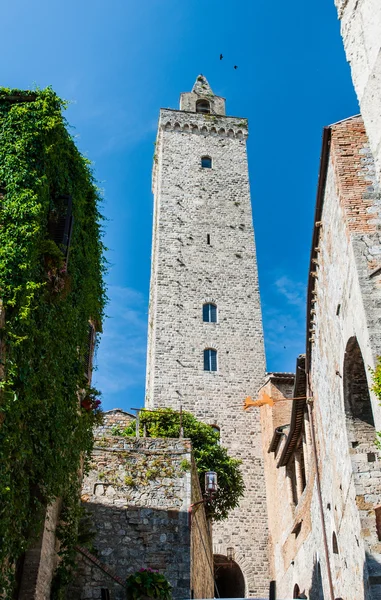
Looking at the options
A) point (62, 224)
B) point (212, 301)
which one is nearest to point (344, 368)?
point (62, 224)

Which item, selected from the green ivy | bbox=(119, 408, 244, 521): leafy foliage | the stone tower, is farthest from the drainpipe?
the stone tower

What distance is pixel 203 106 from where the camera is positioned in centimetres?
4006

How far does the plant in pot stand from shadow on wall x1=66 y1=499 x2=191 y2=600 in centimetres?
32

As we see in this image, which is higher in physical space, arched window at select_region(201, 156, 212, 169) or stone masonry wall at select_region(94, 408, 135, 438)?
arched window at select_region(201, 156, 212, 169)

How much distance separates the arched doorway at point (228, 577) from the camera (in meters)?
24.0

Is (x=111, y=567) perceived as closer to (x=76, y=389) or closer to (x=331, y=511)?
(x=76, y=389)

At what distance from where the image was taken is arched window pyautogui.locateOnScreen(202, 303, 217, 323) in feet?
97.7

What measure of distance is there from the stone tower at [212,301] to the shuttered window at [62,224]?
1735 cm

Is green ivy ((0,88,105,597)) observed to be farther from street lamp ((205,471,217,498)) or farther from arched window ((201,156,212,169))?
arched window ((201,156,212,169))

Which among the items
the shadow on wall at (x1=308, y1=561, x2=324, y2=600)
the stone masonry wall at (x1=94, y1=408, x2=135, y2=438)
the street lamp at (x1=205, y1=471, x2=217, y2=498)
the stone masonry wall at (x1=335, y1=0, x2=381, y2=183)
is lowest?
the shadow on wall at (x1=308, y1=561, x2=324, y2=600)

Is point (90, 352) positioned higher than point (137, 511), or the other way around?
point (90, 352)

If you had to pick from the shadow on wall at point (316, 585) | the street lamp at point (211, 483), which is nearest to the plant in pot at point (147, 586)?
the street lamp at point (211, 483)

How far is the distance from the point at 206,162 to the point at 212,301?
381 inches

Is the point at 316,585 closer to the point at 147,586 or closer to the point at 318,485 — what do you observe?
the point at 318,485
